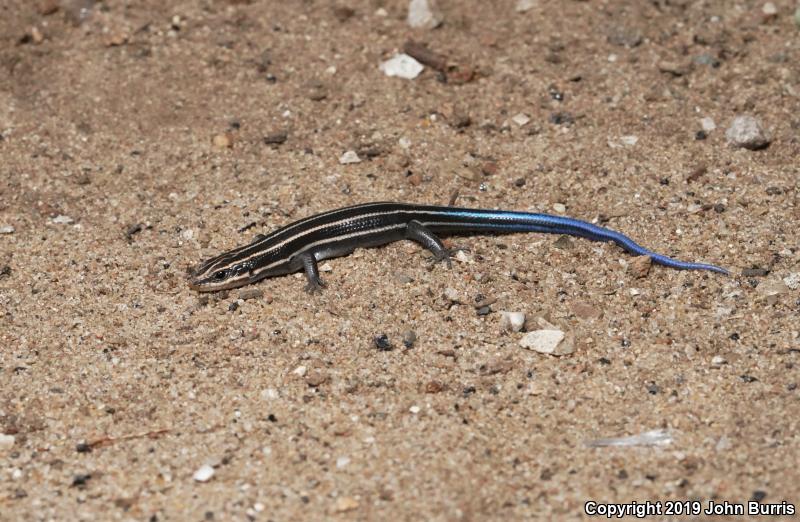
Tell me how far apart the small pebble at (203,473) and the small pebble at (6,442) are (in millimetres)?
990

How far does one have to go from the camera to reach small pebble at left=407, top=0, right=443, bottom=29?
7848 millimetres

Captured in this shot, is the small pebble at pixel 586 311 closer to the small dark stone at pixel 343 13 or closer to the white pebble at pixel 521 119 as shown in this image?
the white pebble at pixel 521 119

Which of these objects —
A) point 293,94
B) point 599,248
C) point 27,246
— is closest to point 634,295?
point 599,248

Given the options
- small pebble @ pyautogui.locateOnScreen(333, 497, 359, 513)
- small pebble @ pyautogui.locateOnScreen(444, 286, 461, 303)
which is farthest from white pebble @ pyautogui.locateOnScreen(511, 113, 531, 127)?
small pebble @ pyautogui.locateOnScreen(333, 497, 359, 513)

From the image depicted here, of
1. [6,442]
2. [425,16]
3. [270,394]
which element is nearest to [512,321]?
[270,394]

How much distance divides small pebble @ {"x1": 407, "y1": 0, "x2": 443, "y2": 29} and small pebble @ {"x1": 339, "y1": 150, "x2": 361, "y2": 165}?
1.56 meters

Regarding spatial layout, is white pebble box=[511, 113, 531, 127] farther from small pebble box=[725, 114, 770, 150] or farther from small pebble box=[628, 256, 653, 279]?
small pebble box=[628, 256, 653, 279]

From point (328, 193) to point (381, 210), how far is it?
2.10 ft

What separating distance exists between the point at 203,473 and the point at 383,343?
1.27m

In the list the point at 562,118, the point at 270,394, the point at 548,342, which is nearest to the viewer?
the point at 270,394

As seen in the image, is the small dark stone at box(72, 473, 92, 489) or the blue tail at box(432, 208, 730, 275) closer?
the small dark stone at box(72, 473, 92, 489)

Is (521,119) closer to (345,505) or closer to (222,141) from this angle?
(222,141)

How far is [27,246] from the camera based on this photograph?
6.29 meters

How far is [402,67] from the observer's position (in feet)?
24.7
